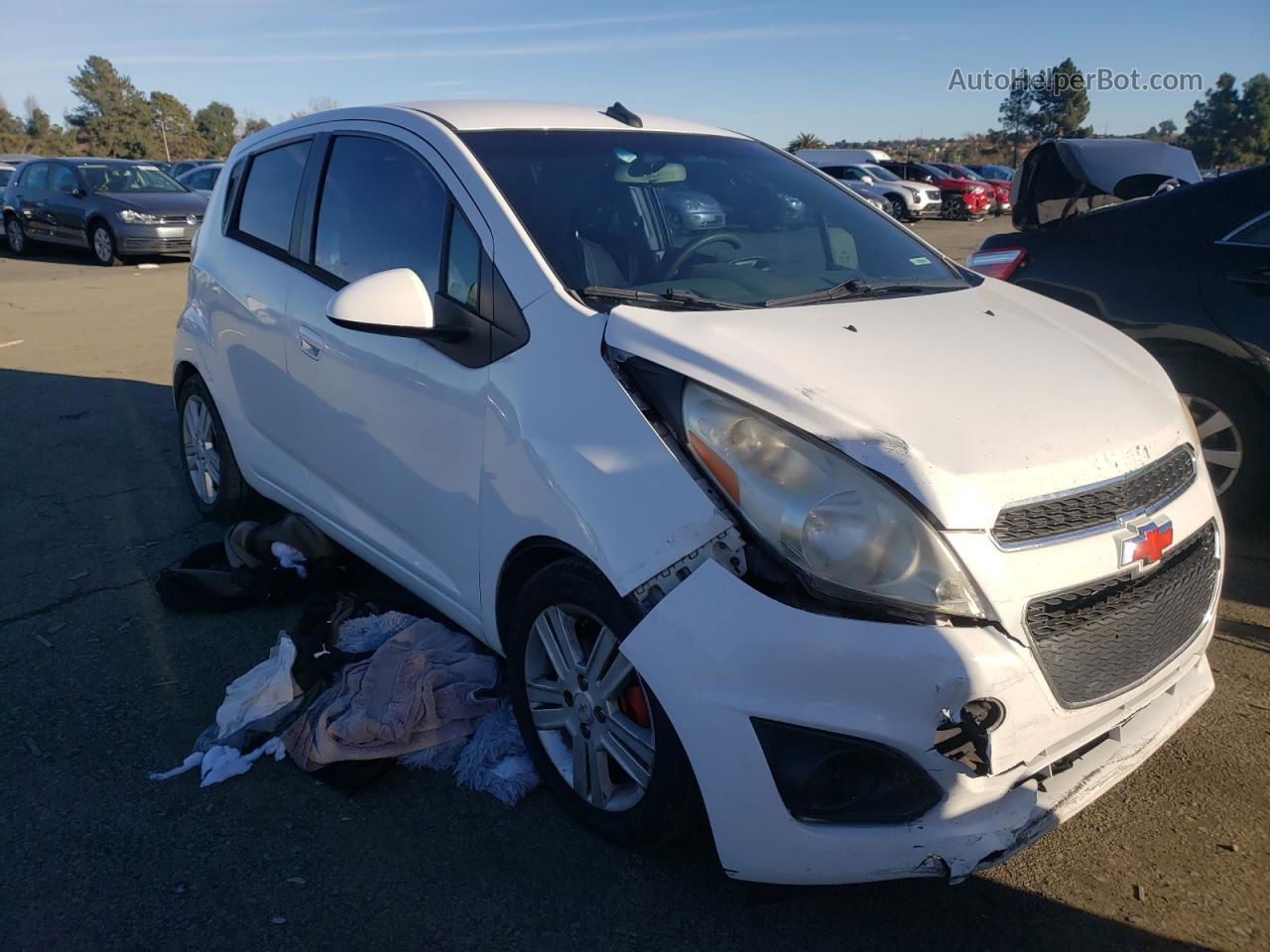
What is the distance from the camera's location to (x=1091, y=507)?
218cm

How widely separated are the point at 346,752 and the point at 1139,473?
2.21 m

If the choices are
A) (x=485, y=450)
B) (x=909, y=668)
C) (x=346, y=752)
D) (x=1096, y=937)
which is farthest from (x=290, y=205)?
(x=1096, y=937)

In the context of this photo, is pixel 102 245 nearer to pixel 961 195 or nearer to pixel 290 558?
pixel 290 558

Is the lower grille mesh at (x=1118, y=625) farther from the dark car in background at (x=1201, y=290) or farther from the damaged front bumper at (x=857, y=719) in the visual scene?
the dark car in background at (x=1201, y=290)

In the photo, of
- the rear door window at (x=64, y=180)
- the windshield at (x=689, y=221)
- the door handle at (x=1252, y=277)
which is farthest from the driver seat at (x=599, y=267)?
the rear door window at (x=64, y=180)

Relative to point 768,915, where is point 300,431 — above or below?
above

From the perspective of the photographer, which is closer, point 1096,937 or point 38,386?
point 1096,937

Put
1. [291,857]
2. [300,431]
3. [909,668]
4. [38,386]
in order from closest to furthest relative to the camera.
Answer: [909,668]
[291,857]
[300,431]
[38,386]

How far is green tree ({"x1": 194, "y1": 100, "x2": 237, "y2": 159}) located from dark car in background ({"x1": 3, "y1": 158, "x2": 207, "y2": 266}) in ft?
185

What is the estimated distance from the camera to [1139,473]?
232cm

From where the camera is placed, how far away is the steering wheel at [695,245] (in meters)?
2.95

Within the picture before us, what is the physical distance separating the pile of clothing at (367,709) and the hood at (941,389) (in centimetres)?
128

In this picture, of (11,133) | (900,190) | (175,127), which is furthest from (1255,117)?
(11,133)

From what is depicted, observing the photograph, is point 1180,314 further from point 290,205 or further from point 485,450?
point 290,205
